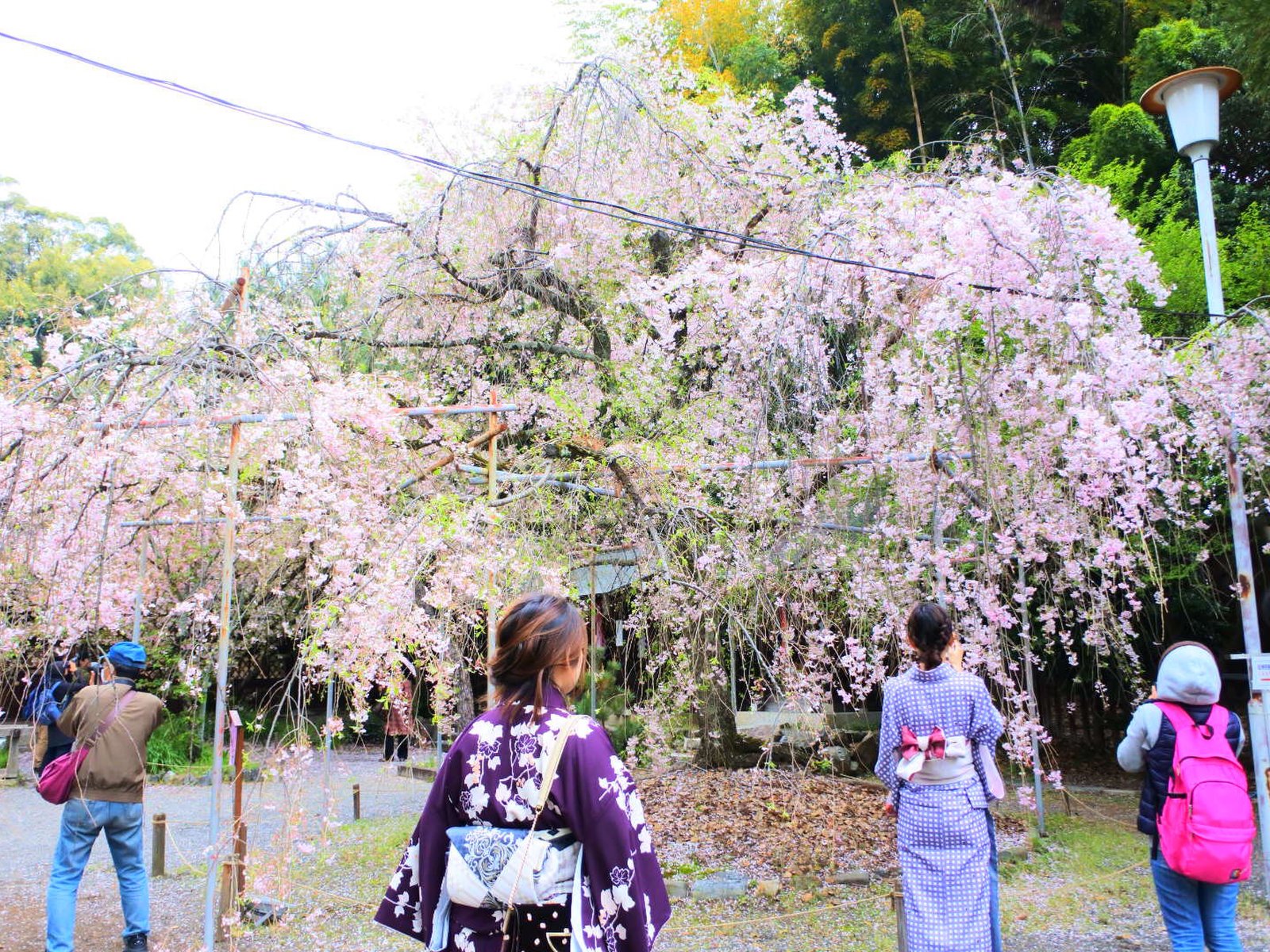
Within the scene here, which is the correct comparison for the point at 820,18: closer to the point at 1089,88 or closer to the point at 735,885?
the point at 1089,88

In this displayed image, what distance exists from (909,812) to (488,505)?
228cm

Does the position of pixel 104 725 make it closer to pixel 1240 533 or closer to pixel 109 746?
pixel 109 746

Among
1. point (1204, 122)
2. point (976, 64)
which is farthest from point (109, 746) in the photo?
point (976, 64)

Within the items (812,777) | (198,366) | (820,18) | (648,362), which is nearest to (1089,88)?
(820,18)

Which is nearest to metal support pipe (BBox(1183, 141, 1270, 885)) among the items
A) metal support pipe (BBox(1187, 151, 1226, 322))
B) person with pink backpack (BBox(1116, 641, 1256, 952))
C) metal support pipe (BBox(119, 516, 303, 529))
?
metal support pipe (BBox(1187, 151, 1226, 322))

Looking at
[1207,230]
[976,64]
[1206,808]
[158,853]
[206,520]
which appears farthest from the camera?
[976,64]

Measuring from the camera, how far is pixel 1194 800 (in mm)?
2723

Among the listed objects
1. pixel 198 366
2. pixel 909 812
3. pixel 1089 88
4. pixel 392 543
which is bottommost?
pixel 909 812

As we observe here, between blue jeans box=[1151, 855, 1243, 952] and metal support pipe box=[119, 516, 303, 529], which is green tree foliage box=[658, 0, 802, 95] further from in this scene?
blue jeans box=[1151, 855, 1243, 952]

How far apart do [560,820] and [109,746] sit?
9.45 feet

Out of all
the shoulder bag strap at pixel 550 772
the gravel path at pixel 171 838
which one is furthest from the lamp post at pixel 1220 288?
the gravel path at pixel 171 838

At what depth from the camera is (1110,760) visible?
9.14 meters

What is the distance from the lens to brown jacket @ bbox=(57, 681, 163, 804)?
3.67m

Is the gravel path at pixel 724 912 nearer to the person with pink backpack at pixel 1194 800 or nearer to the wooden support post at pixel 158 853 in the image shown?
the wooden support post at pixel 158 853
